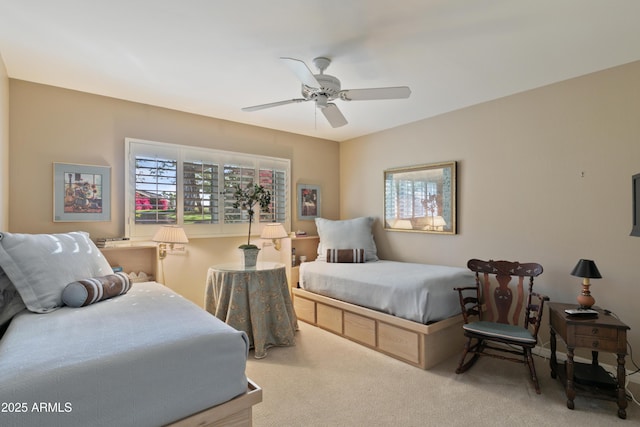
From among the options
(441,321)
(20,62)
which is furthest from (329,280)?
(20,62)

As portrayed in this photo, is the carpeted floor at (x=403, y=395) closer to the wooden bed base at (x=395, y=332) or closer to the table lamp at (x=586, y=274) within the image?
the wooden bed base at (x=395, y=332)

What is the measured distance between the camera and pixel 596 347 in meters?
2.16

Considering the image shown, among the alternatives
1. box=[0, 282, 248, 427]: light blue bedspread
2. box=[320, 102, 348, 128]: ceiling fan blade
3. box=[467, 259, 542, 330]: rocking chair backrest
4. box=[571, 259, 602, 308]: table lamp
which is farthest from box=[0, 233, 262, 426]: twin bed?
box=[571, 259, 602, 308]: table lamp

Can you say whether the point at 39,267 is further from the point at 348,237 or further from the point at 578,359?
the point at 578,359

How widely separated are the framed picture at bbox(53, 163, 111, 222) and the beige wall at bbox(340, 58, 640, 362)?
3427 mm

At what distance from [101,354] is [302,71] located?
5.84 ft

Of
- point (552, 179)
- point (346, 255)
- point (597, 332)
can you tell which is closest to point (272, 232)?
point (346, 255)

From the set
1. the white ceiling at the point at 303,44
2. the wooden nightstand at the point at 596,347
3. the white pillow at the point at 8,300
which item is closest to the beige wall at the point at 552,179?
the white ceiling at the point at 303,44

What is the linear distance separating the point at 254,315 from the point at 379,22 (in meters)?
2.53

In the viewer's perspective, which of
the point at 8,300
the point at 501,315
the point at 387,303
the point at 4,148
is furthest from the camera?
the point at 387,303

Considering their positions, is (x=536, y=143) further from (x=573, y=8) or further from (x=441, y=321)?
(x=441, y=321)

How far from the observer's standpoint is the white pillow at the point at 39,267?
5.82 feet

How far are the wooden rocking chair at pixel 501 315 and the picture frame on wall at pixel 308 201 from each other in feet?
7.74

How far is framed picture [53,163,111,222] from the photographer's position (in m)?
2.91
